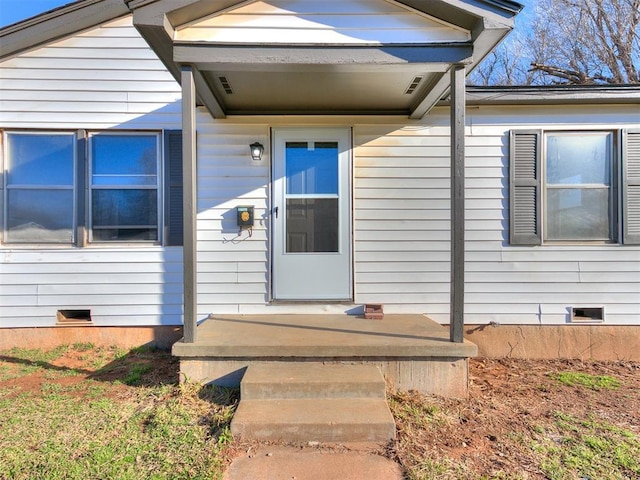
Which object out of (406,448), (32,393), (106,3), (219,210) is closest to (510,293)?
(406,448)

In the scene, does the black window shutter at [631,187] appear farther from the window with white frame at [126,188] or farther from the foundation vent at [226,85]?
the window with white frame at [126,188]

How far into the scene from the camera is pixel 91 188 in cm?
419

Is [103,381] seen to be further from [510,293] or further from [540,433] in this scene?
[510,293]

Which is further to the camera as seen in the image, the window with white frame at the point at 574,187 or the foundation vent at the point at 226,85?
the window with white frame at the point at 574,187

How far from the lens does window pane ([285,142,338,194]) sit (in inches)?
167

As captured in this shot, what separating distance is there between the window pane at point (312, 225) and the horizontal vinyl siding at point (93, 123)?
50.1 inches

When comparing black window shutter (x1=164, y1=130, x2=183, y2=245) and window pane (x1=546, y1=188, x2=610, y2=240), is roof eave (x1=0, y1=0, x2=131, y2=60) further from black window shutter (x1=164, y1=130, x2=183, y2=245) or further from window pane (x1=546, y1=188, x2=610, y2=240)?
window pane (x1=546, y1=188, x2=610, y2=240)

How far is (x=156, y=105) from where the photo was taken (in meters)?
4.21

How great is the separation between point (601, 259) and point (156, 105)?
16.7 ft

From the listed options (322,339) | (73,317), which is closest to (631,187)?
(322,339)

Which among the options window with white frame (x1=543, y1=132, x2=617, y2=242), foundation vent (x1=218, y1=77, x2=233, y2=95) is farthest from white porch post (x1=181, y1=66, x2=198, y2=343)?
window with white frame (x1=543, y1=132, x2=617, y2=242)

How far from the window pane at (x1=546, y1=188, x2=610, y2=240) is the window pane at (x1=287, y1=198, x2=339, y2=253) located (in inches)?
92.3

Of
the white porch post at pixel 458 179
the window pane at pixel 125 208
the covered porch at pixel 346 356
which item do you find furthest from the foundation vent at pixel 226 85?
the covered porch at pixel 346 356

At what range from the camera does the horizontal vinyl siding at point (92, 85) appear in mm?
4148
